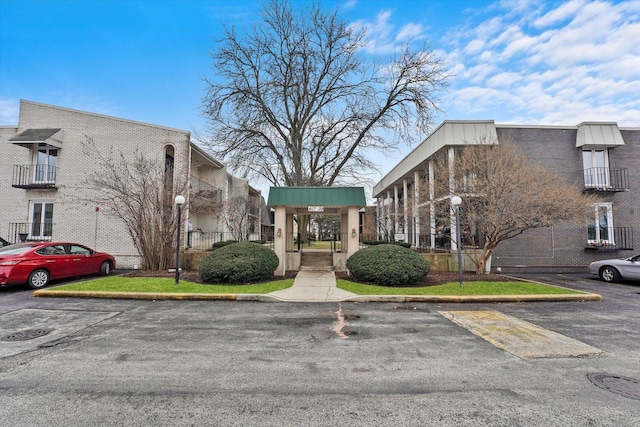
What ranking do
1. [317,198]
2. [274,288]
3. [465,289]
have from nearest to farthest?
[465,289], [274,288], [317,198]

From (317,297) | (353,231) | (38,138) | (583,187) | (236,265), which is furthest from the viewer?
(583,187)

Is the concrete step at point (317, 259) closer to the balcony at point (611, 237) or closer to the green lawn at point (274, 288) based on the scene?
the green lawn at point (274, 288)

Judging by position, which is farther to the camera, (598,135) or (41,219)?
(598,135)

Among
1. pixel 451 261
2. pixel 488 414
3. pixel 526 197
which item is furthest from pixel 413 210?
pixel 488 414

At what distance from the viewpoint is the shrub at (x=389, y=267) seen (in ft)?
32.2

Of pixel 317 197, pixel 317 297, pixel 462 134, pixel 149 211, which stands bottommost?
pixel 317 297

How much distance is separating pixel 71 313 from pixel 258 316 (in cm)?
420

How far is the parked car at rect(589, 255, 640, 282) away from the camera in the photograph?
38.4 feet

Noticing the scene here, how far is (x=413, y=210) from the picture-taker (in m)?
15.5

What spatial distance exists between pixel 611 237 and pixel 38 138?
28.1 metres

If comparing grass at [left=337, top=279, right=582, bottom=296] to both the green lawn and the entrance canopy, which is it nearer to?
the green lawn

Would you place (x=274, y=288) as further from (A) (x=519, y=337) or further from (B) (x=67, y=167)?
(B) (x=67, y=167)

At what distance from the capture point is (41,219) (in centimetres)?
1492

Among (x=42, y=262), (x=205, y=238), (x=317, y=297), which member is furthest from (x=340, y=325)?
(x=205, y=238)
